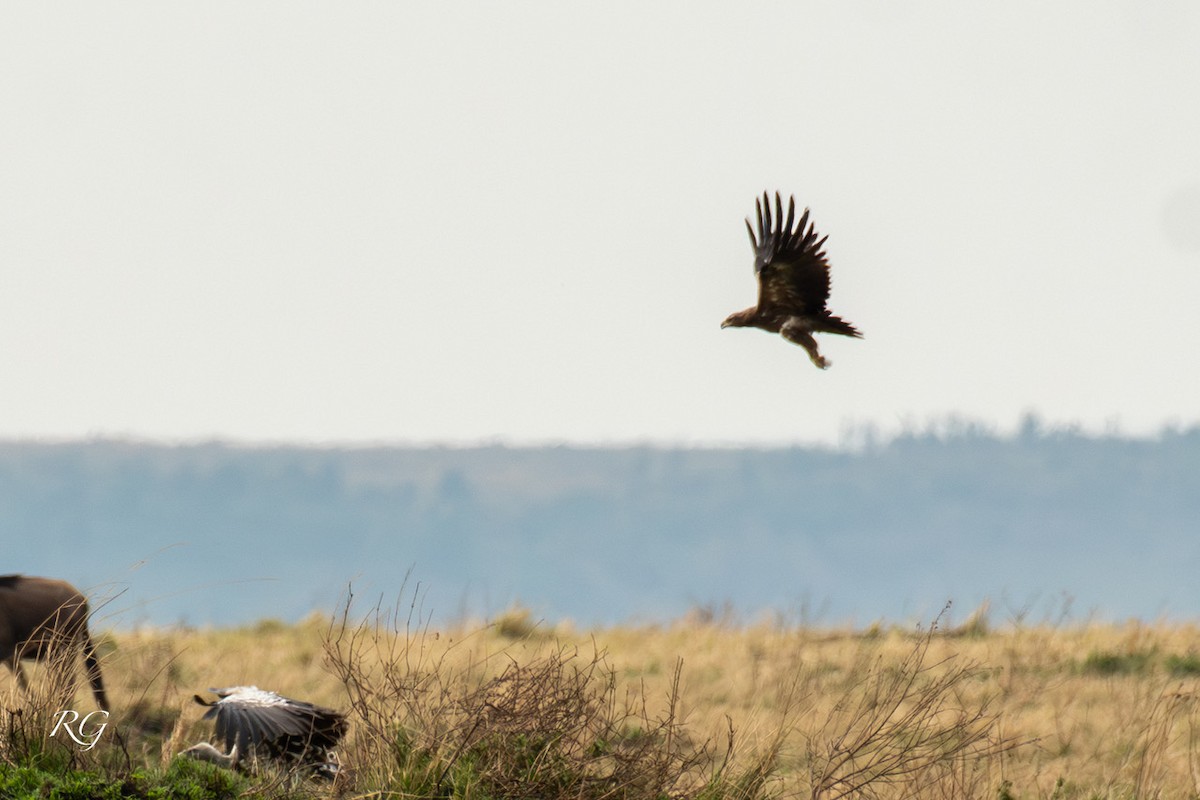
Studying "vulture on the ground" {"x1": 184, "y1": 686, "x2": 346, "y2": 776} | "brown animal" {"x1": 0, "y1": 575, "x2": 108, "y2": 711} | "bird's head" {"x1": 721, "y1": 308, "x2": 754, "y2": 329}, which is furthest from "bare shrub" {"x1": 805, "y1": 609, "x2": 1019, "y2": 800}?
"brown animal" {"x1": 0, "y1": 575, "x2": 108, "y2": 711}

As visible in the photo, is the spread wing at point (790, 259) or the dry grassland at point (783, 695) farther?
the spread wing at point (790, 259)

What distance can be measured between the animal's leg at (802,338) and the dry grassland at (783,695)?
1.69m

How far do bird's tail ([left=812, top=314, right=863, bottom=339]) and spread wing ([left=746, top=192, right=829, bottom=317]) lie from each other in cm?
7

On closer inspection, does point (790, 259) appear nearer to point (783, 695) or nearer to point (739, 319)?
point (739, 319)

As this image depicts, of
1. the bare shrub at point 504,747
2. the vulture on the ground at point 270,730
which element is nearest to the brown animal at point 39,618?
the vulture on the ground at point 270,730

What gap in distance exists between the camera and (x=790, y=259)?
24.8ft

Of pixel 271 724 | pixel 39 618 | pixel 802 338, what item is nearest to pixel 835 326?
pixel 802 338

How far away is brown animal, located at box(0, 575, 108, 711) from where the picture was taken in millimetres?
8141

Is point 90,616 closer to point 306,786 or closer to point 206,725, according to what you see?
point 206,725

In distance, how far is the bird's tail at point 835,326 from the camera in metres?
7.64

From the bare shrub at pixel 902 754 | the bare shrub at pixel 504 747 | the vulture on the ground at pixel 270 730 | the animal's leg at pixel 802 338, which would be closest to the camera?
the bare shrub at pixel 504 747

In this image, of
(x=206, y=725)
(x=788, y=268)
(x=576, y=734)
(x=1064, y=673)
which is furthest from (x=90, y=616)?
(x=1064, y=673)

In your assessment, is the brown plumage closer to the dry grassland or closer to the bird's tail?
the bird's tail

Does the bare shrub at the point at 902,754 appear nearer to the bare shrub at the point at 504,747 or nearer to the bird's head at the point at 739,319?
the bare shrub at the point at 504,747
